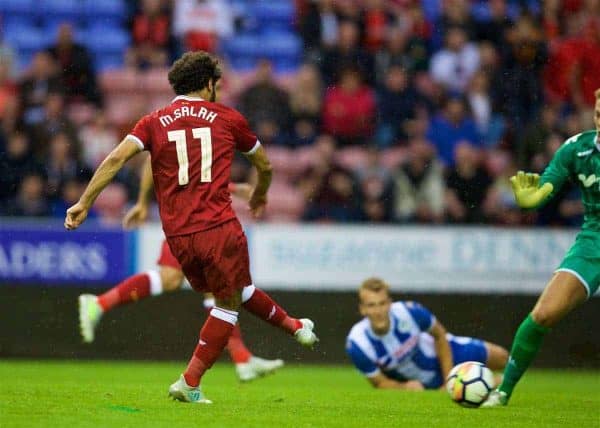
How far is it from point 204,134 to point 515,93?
7.98m

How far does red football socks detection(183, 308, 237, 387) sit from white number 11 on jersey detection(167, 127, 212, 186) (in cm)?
81

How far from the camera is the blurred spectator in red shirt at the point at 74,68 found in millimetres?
14031

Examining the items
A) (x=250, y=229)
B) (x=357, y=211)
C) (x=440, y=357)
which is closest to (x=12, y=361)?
(x=250, y=229)

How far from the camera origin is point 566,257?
303 inches

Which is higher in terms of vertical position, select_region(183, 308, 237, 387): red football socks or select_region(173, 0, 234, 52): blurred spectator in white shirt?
select_region(173, 0, 234, 52): blurred spectator in white shirt

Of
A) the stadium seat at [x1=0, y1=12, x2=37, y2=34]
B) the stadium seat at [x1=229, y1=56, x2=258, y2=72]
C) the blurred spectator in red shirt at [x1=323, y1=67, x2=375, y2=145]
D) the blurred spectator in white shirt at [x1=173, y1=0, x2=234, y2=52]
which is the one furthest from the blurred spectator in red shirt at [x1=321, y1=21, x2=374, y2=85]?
the stadium seat at [x1=0, y1=12, x2=37, y2=34]

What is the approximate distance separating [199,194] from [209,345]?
880 millimetres

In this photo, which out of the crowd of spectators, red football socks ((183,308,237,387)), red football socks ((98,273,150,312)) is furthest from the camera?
the crowd of spectators

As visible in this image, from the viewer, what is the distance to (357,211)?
1316 centimetres

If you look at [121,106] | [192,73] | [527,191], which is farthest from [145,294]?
[121,106]

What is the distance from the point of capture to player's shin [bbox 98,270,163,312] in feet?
31.9

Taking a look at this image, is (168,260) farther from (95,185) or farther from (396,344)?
(95,185)

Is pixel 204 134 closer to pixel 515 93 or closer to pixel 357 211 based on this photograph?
pixel 357 211

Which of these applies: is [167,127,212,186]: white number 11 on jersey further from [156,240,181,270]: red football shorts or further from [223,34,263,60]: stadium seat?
[223,34,263,60]: stadium seat
